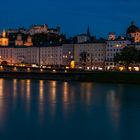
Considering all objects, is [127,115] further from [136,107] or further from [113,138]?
[113,138]

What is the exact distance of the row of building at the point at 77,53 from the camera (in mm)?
79500

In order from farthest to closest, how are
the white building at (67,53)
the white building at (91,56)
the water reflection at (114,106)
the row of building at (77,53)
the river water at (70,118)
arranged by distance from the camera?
the white building at (67,53), the white building at (91,56), the row of building at (77,53), the water reflection at (114,106), the river water at (70,118)

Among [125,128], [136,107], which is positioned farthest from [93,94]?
[125,128]

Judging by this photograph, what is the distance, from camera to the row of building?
79.5 m

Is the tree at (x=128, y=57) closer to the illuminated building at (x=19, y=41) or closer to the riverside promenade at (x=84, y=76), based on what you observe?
the riverside promenade at (x=84, y=76)

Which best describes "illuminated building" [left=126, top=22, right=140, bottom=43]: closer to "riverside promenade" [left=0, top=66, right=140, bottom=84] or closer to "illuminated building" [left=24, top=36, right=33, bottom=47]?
"illuminated building" [left=24, top=36, right=33, bottom=47]

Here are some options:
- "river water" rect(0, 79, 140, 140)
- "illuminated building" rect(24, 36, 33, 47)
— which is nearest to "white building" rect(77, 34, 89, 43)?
"illuminated building" rect(24, 36, 33, 47)

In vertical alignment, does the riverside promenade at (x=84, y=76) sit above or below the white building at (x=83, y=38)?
below

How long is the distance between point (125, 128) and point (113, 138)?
6.05 feet

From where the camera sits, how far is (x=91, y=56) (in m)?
81.7

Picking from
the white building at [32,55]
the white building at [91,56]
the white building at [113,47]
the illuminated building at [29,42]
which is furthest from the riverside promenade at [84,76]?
the illuminated building at [29,42]

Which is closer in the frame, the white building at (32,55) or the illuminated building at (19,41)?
the white building at (32,55)

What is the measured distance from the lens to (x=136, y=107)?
985 inches

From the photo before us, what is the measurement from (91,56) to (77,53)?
13.6 ft
